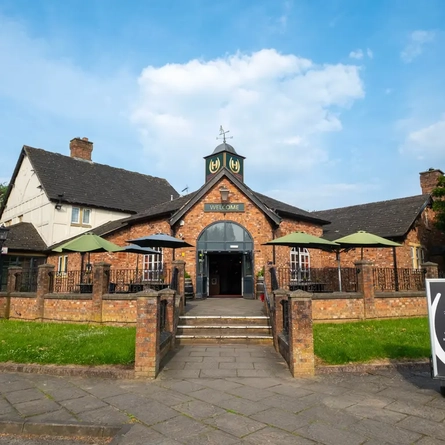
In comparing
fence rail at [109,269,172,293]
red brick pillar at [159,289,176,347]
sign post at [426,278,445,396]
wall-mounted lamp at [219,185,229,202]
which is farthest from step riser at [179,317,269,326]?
wall-mounted lamp at [219,185,229,202]

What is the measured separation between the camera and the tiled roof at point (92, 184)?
23578mm

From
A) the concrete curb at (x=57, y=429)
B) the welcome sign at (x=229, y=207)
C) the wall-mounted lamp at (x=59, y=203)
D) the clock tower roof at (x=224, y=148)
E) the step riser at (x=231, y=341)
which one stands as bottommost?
the concrete curb at (x=57, y=429)

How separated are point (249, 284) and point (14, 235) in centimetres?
1513

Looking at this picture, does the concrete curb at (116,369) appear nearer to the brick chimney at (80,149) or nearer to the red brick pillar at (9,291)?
the red brick pillar at (9,291)

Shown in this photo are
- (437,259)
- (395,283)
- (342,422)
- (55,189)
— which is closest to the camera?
(342,422)

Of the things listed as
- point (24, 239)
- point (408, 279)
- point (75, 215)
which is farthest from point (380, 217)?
point (24, 239)

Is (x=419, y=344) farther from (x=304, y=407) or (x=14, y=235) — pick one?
(x=14, y=235)

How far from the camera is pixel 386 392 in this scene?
5746 millimetres

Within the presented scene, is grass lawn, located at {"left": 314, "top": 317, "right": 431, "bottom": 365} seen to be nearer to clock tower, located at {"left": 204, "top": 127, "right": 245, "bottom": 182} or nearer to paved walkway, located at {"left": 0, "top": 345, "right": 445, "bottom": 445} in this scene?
paved walkway, located at {"left": 0, "top": 345, "right": 445, "bottom": 445}

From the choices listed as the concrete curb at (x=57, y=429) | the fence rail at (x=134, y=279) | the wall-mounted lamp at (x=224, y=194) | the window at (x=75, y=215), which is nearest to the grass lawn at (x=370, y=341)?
the concrete curb at (x=57, y=429)

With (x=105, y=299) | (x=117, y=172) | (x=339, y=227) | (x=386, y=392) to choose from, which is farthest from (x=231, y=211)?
(x=117, y=172)

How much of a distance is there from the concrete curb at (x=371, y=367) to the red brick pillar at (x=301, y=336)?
1.00 ft

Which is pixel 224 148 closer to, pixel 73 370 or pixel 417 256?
pixel 417 256

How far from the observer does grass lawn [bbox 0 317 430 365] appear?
742cm
